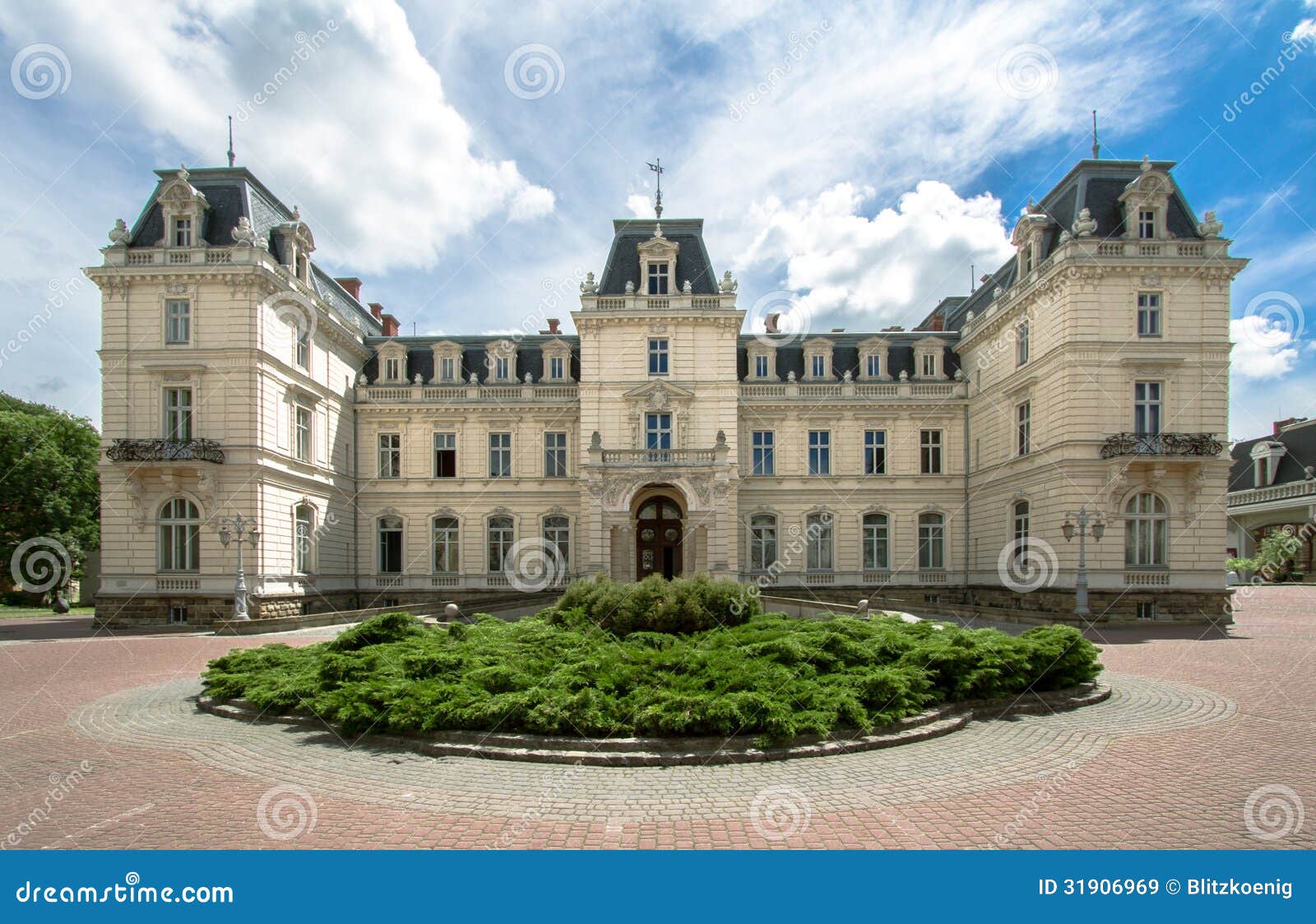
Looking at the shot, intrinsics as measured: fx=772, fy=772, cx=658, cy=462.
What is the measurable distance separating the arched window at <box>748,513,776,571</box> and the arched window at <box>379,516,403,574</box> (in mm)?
16886

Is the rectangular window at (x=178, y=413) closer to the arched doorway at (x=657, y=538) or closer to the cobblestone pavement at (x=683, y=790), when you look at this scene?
the arched doorway at (x=657, y=538)

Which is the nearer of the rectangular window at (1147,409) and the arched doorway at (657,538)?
the rectangular window at (1147,409)

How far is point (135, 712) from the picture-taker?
39.7 feet

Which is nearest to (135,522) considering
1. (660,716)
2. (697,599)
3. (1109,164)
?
(697,599)

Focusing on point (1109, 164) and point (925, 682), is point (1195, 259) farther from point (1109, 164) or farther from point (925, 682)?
point (925, 682)

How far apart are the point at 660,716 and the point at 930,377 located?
32053mm

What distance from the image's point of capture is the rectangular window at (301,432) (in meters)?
31.8

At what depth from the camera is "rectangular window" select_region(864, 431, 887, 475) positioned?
37.4 metres

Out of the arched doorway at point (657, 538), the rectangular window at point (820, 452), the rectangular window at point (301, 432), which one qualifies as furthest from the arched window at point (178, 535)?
the rectangular window at point (820, 452)

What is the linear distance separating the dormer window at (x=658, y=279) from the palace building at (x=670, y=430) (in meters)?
0.09

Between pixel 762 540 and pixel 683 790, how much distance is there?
1154 inches

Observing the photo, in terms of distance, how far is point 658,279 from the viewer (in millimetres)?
35156

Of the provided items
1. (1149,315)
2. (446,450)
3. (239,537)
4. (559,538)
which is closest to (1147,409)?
(1149,315)

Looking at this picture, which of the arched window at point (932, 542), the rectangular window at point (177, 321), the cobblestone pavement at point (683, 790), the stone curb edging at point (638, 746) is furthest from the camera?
the arched window at point (932, 542)
